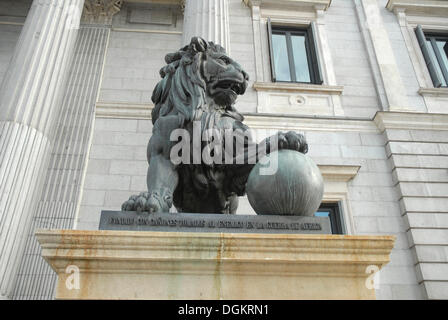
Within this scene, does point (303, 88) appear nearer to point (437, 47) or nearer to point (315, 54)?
point (315, 54)

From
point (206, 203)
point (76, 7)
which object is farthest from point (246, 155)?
point (76, 7)

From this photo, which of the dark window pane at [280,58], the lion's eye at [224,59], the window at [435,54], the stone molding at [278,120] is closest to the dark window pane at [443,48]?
the window at [435,54]

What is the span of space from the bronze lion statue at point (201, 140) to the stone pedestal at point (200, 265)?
511 millimetres

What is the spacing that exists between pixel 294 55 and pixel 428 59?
420 cm

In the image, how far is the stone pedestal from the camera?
2.34m

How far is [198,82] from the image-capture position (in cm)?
363

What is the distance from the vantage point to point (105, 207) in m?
8.98

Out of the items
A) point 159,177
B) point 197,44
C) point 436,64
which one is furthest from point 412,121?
point 159,177

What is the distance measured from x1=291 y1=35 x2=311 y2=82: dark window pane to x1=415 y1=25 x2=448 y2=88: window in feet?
12.4

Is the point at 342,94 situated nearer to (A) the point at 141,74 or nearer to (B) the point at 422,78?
(B) the point at 422,78

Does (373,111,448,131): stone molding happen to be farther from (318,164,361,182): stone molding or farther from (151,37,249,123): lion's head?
(151,37,249,123): lion's head

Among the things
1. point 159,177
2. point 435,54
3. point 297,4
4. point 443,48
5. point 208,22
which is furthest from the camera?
point 297,4

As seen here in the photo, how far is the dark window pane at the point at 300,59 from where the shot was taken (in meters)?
11.8

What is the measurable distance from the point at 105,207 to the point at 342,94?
7456 mm
